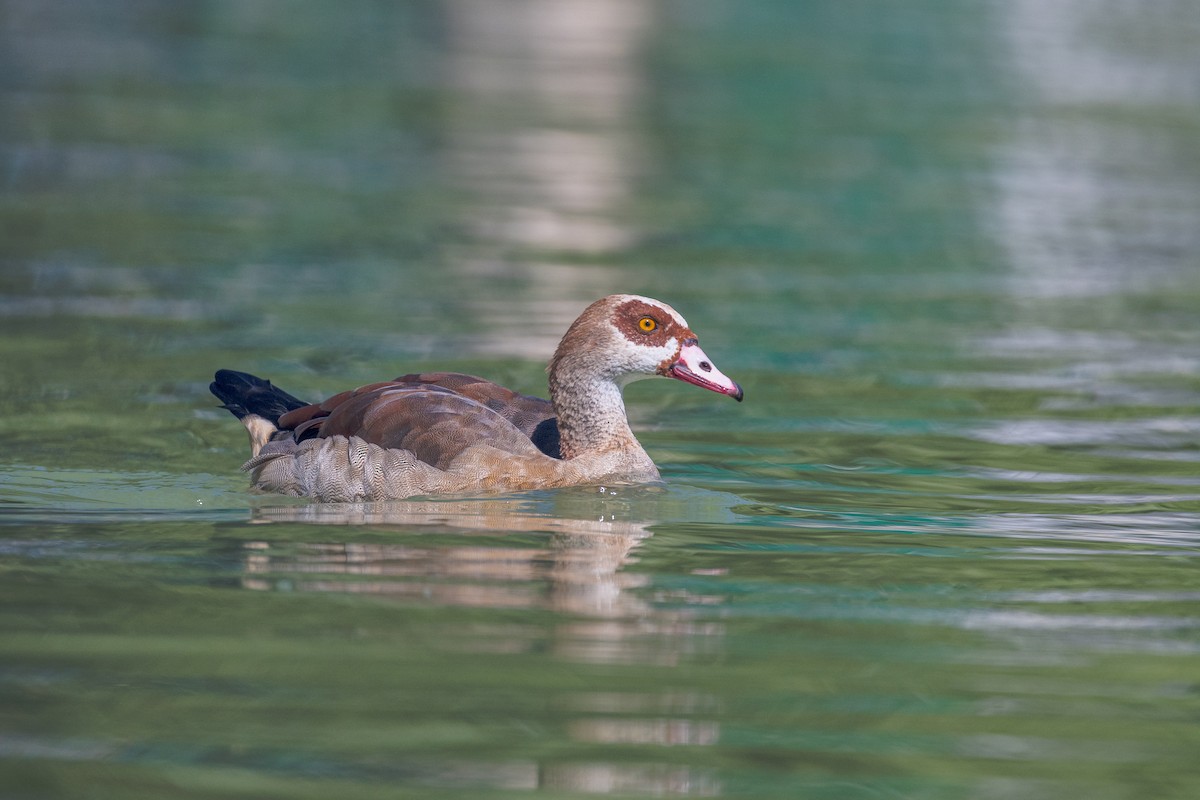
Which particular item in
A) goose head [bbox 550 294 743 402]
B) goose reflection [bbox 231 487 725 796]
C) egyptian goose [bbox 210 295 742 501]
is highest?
goose head [bbox 550 294 743 402]

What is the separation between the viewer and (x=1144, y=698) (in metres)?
6.91

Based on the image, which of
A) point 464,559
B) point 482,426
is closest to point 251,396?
point 482,426

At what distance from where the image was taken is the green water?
636cm

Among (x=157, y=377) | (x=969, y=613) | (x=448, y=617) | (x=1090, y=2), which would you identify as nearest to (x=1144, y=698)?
(x=969, y=613)

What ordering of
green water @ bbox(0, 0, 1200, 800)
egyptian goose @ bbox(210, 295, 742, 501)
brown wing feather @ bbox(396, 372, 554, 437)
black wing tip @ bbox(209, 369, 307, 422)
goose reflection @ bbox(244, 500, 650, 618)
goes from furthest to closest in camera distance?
1. black wing tip @ bbox(209, 369, 307, 422)
2. brown wing feather @ bbox(396, 372, 554, 437)
3. egyptian goose @ bbox(210, 295, 742, 501)
4. goose reflection @ bbox(244, 500, 650, 618)
5. green water @ bbox(0, 0, 1200, 800)

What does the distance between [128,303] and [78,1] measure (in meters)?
35.5

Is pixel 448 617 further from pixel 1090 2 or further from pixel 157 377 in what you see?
pixel 1090 2

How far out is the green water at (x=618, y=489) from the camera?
6355 mm

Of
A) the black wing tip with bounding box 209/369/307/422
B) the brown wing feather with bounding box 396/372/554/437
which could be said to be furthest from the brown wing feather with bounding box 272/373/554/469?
the black wing tip with bounding box 209/369/307/422

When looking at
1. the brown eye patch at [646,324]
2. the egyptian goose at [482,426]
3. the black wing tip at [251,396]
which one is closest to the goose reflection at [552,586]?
the egyptian goose at [482,426]

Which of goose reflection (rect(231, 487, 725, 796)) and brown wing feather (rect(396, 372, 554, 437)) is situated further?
brown wing feather (rect(396, 372, 554, 437))

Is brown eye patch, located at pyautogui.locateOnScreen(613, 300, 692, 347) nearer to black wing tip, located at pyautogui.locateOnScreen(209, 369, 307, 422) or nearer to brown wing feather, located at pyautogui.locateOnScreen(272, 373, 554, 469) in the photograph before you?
brown wing feather, located at pyautogui.locateOnScreen(272, 373, 554, 469)

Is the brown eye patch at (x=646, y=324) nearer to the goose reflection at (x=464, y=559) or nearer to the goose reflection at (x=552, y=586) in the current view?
the goose reflection at (x=552, y=586)

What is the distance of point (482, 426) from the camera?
9930mm
